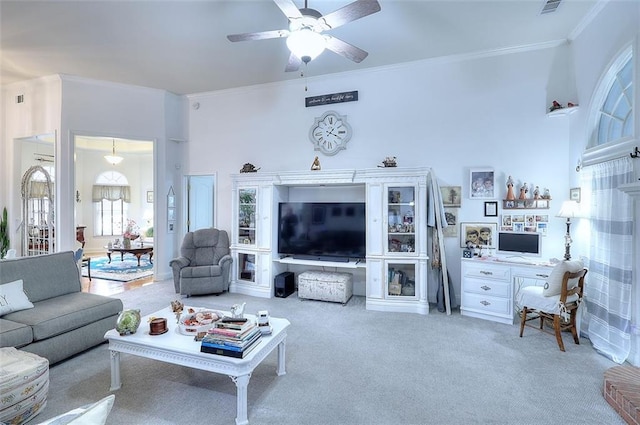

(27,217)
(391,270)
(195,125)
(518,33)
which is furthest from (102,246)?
(518,33)

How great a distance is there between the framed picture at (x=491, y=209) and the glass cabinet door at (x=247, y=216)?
3.38 meters

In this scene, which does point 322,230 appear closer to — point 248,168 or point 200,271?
point 248,168

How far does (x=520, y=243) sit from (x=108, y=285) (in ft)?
21.3

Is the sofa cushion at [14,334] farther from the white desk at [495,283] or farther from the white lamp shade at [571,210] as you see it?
A: the white lamp shade at [571,210]

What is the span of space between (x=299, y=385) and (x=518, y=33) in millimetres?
4490

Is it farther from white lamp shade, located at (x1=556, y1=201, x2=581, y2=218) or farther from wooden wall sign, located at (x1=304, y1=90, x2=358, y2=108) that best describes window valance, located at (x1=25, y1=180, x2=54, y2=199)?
white lamp shade, located at (x1=556, y1=201, x2=581, y2=218)

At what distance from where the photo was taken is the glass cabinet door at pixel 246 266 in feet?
16.1

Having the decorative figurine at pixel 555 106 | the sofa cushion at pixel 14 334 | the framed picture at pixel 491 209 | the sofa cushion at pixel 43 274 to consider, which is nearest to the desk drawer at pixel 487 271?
the framed picture at pixel 491 209

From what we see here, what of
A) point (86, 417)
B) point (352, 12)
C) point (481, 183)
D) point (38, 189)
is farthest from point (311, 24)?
point (38, 189)

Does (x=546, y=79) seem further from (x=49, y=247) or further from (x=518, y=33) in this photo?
(x=49, y=247)

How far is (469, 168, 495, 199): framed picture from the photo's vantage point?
4.10m

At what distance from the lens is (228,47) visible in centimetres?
401

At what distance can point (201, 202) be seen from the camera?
6.16 metres

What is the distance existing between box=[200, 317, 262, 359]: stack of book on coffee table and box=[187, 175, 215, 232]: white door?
415 cm
